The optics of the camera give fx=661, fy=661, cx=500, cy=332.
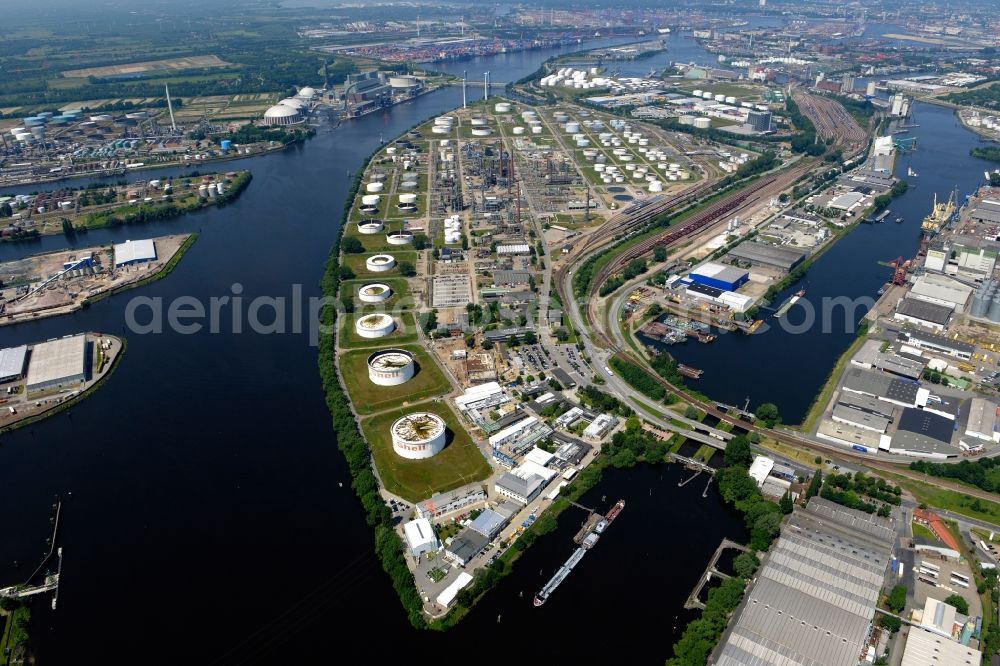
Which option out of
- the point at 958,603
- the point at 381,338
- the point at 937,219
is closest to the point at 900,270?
the point at 937,219

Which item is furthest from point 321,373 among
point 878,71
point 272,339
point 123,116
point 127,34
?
point 127,34

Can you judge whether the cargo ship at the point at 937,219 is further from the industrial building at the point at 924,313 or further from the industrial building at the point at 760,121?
the industrial building at the point at 760,121

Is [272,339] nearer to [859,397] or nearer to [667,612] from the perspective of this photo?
[667,612]

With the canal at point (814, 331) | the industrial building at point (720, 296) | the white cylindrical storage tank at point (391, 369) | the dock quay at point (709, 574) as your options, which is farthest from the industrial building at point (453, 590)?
the industrial building at point (720, 296)

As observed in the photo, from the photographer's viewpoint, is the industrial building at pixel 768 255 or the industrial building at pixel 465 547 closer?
the industrial building at pixel 465 547

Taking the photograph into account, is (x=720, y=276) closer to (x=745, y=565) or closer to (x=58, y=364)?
(x=745, y=565)

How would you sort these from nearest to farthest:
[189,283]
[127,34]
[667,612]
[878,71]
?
[667,612]
[189,283]
[878,71]
[127,34]

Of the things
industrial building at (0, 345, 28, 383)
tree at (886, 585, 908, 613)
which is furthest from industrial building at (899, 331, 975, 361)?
industrial building at (0, 345, 28, 383)
